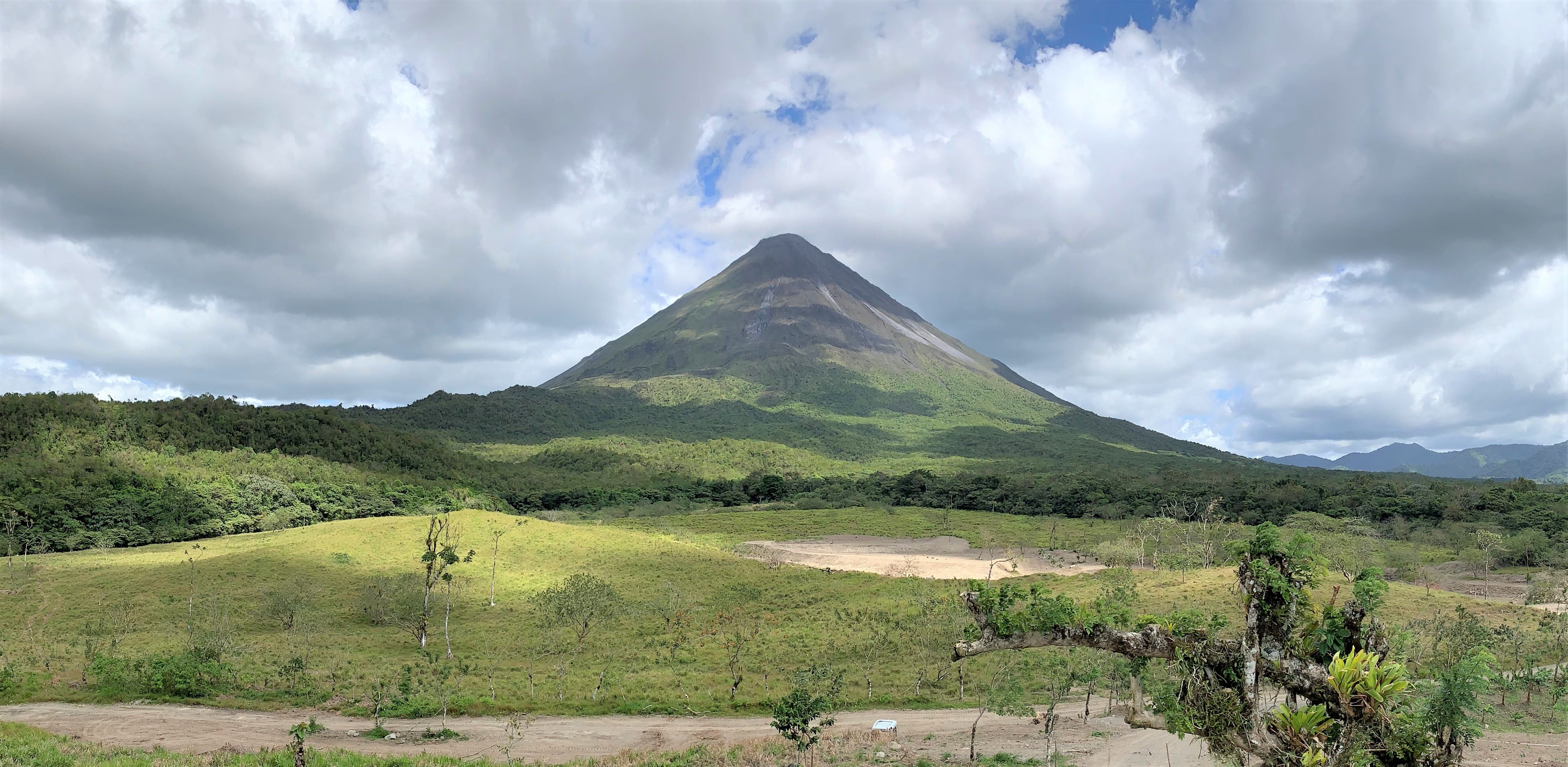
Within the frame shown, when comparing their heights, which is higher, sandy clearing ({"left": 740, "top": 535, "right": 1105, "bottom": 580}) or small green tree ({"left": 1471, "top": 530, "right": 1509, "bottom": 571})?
small green tree ({"left": 1471, "top": 530, "right": 1509, "bottom": 571})

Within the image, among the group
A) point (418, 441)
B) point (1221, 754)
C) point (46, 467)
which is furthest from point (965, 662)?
point (418, 441)

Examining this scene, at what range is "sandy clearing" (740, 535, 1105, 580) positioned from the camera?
197 ft

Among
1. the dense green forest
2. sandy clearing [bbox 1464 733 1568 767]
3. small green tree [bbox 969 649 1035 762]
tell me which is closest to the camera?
sandy clearing [bbox 1464 733 1568 767]

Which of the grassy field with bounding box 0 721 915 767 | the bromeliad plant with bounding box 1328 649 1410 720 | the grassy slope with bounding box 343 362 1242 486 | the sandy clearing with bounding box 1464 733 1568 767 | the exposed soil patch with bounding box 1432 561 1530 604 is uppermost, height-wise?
the grassy slope with bounding box 343 362 1242 486

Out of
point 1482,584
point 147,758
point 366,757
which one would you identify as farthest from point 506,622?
point 1482,584

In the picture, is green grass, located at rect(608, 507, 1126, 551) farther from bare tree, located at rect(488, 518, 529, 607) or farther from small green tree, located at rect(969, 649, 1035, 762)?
small green tree, located at rect(969, 649, 1035, 762)

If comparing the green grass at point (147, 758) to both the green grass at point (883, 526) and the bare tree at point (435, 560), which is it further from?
the green grass at point (883, 526)

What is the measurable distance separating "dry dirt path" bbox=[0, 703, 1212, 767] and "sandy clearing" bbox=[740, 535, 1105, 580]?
30.0 metres

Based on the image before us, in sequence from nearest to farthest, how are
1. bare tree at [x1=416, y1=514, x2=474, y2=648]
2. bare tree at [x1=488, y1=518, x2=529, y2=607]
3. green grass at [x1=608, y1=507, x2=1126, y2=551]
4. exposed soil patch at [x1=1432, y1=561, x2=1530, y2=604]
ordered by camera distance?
bare tree at [x1=416, y1=514, x2=474, y2=648] → bare tree at [x1=488, y1=518, x2=529, y2=607] → exposed soil patch at [x1=1432, y1=561, x2=1530, y2=604] → green grass at [x1=608, y1=507, x2=1126, y2=551]

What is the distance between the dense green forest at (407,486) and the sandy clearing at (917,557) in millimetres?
16559

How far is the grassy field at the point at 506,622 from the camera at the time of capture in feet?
86.4

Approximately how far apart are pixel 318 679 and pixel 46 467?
2330 inches

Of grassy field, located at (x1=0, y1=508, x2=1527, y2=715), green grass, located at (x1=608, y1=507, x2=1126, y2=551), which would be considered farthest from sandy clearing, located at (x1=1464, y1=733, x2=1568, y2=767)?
green grass, located at (x1=608, y1=507, x2=1126, y2=551)

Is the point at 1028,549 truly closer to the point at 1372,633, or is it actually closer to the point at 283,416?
the point at 1372,633
